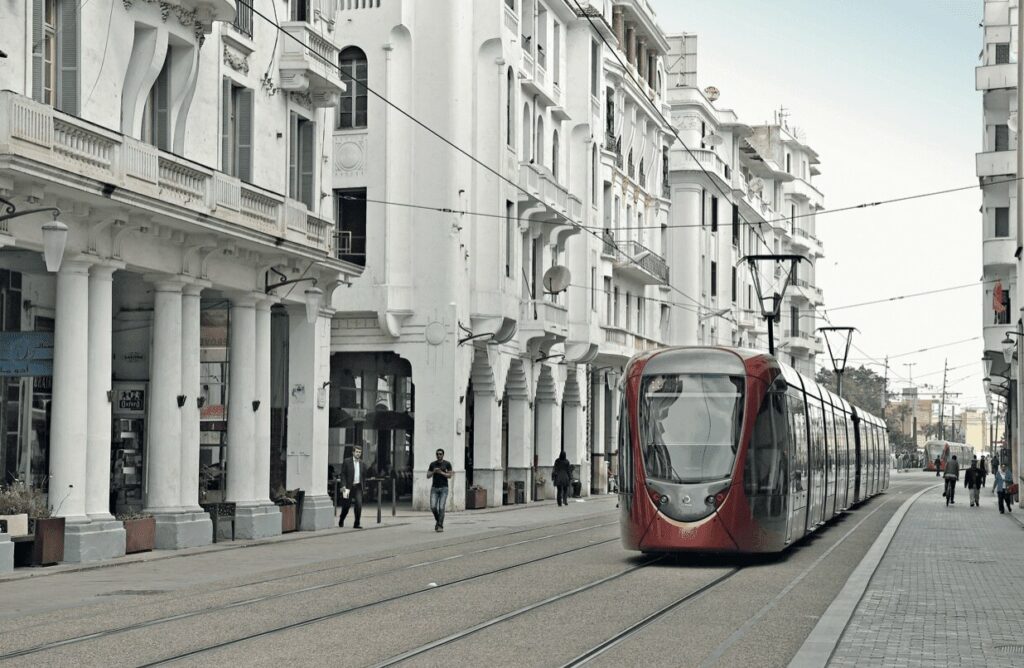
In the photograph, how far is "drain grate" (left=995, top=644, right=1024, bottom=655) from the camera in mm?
12734

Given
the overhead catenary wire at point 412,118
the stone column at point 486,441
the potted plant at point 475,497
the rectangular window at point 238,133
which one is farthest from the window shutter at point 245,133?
the stone column at point 486,441

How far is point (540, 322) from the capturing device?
1900 inches

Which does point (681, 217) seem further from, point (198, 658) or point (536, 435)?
point (198, 658)

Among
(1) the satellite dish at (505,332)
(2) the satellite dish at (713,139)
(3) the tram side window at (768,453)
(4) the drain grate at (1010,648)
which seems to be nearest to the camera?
(4) the drain grate at (1010,648)

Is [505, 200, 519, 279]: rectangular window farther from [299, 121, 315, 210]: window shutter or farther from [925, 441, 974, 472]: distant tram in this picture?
[925, 441, 974, 472]: distant tram

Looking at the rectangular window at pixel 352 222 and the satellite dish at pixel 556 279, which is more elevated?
the rectangular window at pixel 352 222

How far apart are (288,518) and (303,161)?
7.49 meters

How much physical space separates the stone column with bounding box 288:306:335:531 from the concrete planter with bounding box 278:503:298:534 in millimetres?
701

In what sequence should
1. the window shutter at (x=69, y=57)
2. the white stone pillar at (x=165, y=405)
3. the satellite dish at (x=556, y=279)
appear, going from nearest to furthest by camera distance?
the window shutter at (x=69, y=57) < the white stone pillar at (x=165, y=405) < the satellite dish at (x=556, y=279)

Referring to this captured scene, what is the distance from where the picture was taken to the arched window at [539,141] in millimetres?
50062

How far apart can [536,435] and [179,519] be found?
2802 cm

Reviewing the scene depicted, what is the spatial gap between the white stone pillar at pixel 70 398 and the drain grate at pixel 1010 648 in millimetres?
14190

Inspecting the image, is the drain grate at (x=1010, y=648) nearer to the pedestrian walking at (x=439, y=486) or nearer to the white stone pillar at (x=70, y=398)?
the white stone pillar at (x=70, y=398)

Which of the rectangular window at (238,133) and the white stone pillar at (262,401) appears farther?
the white stone pillar at (262,401)
